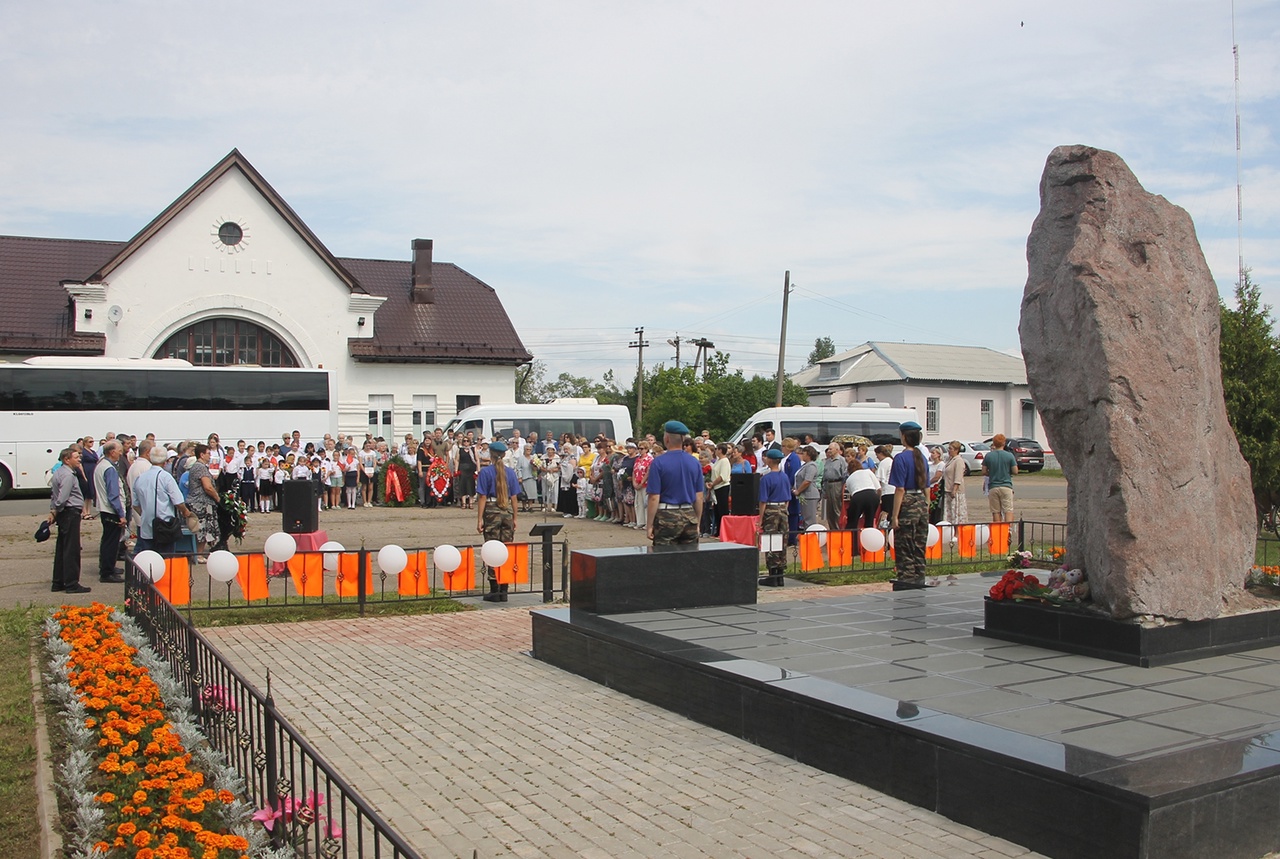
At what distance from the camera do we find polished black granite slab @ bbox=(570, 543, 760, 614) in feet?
29.5

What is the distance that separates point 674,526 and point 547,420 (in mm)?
20934

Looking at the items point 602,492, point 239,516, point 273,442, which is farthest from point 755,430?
point 239,516

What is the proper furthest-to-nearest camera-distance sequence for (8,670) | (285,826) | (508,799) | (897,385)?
(897,385) < (8,670) < (508,799) < (285,826)

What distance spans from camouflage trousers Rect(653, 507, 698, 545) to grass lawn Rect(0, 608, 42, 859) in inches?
203

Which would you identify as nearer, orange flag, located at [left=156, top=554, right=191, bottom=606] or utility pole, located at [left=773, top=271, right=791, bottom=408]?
orange flag, located at [left=156, top=554, right=191, bottom=606]

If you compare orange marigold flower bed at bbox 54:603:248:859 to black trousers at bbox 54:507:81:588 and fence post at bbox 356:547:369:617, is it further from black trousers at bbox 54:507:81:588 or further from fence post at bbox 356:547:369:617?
black trousers at bbox 54:507:81:588

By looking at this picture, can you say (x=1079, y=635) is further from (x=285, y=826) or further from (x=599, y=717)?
(x=285, y=826)

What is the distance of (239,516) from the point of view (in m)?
15.2

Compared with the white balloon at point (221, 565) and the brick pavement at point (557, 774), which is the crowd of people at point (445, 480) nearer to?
the white balloon at point (221, 565)

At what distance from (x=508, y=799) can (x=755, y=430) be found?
85.6 ft

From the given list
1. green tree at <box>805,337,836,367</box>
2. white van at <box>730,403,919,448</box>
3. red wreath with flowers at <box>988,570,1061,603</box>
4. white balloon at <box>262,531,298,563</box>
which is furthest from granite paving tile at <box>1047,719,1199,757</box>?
green tree at <box>805,337,836,367</box>

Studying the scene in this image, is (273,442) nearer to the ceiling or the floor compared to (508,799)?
nearer to the ceiling

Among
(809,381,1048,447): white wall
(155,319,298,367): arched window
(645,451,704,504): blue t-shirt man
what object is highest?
(155,319,298,367): arched window

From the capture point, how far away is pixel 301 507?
14164 millimetres
